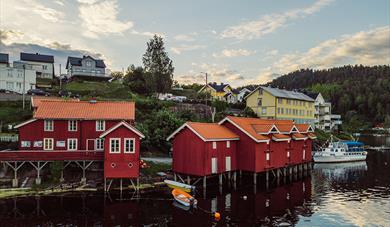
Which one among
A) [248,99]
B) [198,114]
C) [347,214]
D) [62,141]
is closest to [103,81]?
[198,114]

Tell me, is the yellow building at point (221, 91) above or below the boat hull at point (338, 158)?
above

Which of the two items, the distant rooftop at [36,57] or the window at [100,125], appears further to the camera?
the distant rooftop at [36,57]

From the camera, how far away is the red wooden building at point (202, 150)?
123 ft

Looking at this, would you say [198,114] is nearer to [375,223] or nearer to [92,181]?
[92,181]

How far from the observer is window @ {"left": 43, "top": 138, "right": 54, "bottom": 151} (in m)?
39.9


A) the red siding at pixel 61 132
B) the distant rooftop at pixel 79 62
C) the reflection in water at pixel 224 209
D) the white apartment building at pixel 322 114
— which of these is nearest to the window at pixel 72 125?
the red siding at pixel 61 132

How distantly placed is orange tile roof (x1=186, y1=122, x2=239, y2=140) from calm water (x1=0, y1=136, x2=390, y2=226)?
21.6 feet

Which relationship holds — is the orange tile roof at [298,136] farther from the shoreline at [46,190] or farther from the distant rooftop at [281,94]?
the distant rooftop at [281,94]

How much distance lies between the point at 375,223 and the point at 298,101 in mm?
66013

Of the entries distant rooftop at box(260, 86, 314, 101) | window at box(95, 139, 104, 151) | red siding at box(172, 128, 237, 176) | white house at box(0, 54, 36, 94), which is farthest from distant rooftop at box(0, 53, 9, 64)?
distant rooftop at box(260, 86, 314, 101)

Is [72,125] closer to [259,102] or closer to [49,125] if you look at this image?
[49,125]

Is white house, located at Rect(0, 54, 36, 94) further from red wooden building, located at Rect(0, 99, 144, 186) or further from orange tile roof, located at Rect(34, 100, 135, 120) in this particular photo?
red wooden building, located at Rect(0, 99, 144, 186)

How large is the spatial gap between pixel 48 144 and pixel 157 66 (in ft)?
147

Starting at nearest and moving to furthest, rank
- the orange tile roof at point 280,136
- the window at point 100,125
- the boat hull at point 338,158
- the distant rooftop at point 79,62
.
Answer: the window at point 100,125
the orange tile roof at point 280,136
the boat hull at point 338,158
the distant rooftop at point 79,62
